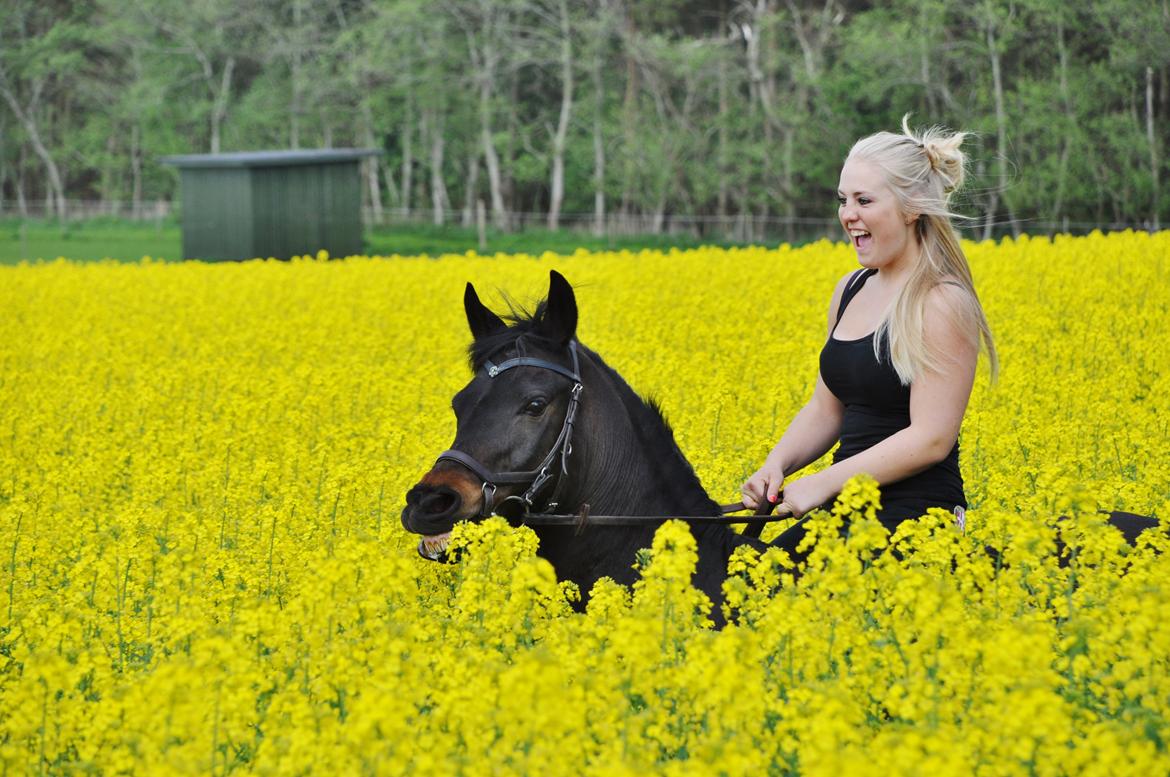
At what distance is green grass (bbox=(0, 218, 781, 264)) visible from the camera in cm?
3947

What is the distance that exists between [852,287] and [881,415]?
0.51m

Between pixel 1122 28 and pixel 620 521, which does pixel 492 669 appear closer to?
pixel 620 521

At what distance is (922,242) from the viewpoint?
477 cm

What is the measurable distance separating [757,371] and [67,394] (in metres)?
5.50

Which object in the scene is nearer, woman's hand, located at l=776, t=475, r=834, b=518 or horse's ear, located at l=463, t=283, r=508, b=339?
woman's hand, located at l=776, t=475, r=834, b=518

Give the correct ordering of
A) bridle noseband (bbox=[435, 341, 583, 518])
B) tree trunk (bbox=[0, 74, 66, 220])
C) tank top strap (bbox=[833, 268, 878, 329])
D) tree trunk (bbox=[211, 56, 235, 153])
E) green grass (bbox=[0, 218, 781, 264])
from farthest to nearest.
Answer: tree trunk (bbox=[0, 74, 66, 220]), tree trunk (bbox=[211, 56, 235, 153]), green grass (bbox=[0, 218, 781, 264]), tank top strap (bbox=[833, 268, 878, 329]), bridle noseband (bbox=[435, 341, 583, 518])

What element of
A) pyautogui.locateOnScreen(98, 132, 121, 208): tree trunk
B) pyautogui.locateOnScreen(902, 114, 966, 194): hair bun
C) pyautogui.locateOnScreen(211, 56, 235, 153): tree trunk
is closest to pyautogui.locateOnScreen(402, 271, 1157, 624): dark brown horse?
pyautogui.locateOnScreen(902, 114, 966, 194): hair bun

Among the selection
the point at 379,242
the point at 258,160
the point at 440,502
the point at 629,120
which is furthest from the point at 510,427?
the point at 629,120

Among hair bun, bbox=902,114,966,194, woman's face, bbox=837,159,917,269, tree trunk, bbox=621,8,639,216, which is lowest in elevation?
woman's face, bbox=837,159,917,269

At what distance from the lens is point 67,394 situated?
1153cm

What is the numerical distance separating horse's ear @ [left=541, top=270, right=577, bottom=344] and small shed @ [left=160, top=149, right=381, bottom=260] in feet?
96.8

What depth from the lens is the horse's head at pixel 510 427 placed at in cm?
443

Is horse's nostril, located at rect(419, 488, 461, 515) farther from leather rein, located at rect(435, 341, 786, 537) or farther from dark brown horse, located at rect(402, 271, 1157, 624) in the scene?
leather rein, located at rect(435, 341, 786, 537)

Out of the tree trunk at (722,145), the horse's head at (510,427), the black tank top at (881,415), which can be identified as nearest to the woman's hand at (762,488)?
the black tank top at (881,415)
